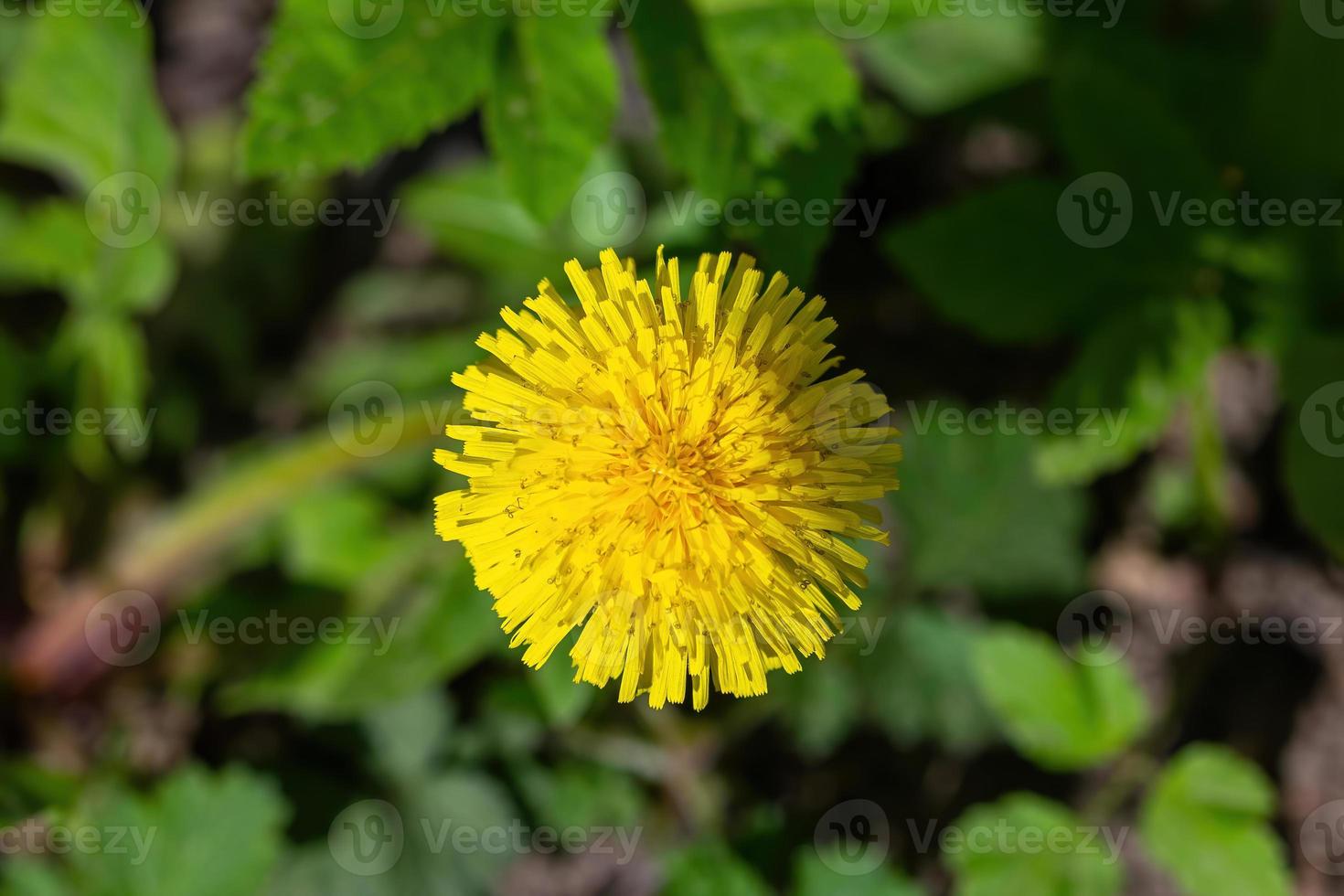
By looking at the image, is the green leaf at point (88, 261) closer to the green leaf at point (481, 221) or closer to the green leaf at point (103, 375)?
the green leaf at point (103, 375)

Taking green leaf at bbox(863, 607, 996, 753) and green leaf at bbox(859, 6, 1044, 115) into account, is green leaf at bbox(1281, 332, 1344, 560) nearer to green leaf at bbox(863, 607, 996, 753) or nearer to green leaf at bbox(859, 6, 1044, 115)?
green leaf at bbox(863, 607, 996, 753)

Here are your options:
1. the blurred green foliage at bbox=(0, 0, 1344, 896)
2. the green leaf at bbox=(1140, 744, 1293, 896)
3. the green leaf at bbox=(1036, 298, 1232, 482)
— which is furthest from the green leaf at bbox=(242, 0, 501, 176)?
the green leaf at bbox=(1140, 744, 1293, 896)

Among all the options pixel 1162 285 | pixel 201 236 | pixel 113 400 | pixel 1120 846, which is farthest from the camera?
pixel 201 236

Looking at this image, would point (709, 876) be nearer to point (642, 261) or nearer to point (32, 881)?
point (642, 261)

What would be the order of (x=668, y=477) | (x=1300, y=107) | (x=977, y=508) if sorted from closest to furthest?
1. (x=668, y=477)
2. (x=1300, y=107)
3. (x=977, y=508)

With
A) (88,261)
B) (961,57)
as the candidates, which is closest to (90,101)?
(88,261)

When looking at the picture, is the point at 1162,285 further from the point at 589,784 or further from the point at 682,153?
the point at 589,784

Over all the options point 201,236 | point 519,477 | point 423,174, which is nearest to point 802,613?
point 519,477
